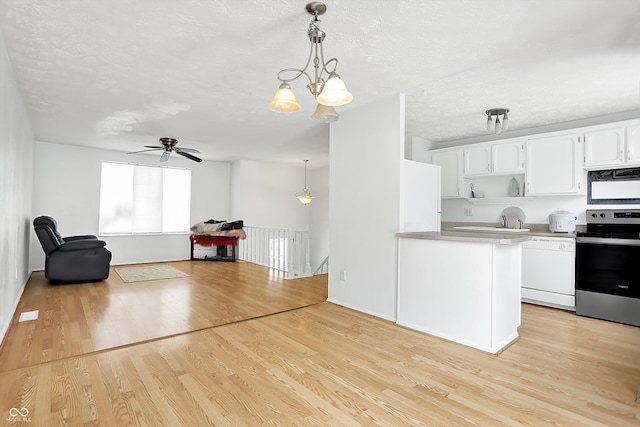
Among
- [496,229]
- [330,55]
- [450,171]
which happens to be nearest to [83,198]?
[330,55]

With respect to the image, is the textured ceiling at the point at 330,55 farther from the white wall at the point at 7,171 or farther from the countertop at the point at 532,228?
the countertop at the point at 532,228

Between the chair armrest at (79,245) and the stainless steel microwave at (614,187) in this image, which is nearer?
the stainless steel microwave at (614,187)

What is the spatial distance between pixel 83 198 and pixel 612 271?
823cm

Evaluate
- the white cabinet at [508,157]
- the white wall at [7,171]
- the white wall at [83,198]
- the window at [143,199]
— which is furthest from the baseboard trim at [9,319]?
the white cabinet at [508,157]

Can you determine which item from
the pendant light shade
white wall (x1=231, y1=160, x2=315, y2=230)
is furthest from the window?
→ the pendant light shade

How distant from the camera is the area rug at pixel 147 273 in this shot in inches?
213

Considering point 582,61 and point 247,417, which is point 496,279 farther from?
point 247,417

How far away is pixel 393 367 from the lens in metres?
2.39

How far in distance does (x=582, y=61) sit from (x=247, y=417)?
3.53m

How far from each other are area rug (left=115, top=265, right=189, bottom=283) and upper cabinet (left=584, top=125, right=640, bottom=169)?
610cm

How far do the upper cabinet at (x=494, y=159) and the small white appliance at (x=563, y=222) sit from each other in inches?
28.9

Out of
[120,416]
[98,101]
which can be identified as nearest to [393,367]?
[120,416]

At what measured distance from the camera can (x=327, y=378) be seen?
87.7 inches

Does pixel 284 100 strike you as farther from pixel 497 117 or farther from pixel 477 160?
pixel 477 160
